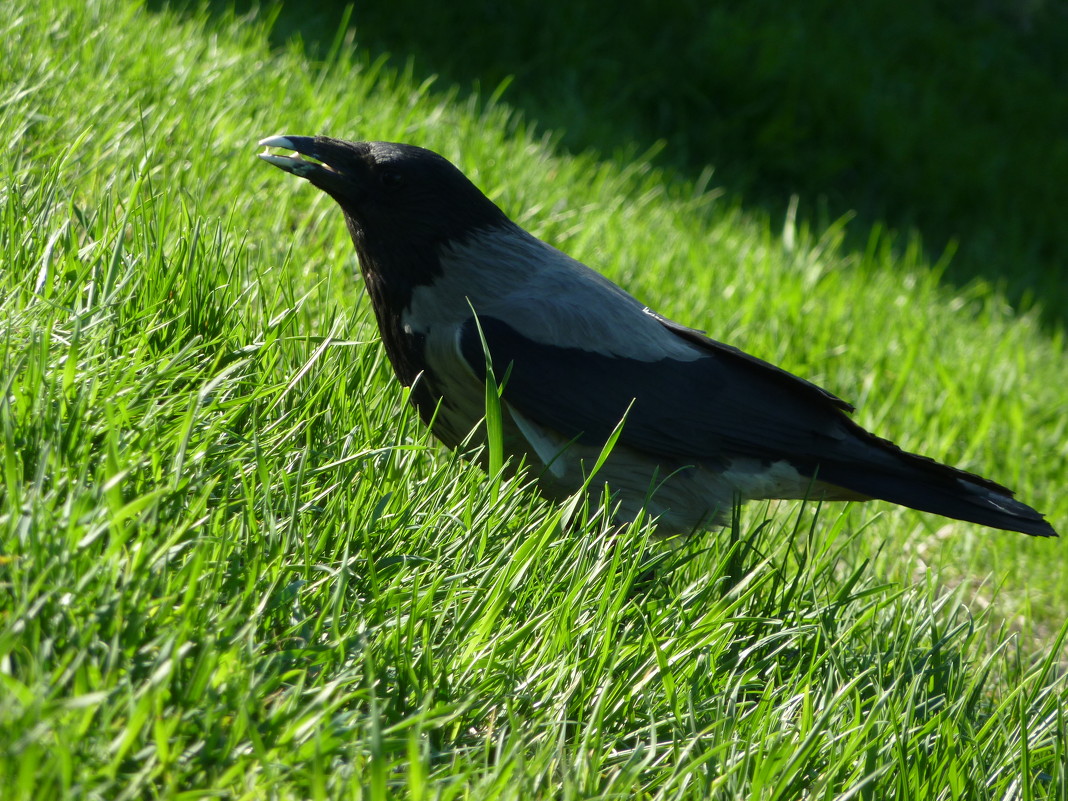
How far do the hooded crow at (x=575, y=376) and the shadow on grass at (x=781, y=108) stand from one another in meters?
3.57

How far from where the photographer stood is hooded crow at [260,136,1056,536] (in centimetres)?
320

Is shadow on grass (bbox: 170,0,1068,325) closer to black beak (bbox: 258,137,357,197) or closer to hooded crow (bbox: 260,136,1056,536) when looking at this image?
hooded crow (bbox: 260,136,1056,536)

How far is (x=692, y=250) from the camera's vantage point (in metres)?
5.20

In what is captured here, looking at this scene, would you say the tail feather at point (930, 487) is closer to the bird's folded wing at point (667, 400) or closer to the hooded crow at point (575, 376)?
the hooded crow at point (575, 376)

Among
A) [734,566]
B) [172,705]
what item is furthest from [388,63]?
[172,705]

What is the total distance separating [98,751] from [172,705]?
16 centimetres

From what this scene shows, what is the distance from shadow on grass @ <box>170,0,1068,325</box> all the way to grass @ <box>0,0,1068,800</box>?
360 centimetres

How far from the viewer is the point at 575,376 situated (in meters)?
3.23

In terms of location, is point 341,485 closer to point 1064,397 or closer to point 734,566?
point 734,566

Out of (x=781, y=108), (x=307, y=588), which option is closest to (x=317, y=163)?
(x=307, y=588)

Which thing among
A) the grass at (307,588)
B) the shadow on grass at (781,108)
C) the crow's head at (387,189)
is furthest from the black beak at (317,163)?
the shadow on grass at (781,108)

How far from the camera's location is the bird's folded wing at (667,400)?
10.5 feet

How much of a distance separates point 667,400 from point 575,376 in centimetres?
31

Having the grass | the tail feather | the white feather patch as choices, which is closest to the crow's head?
the white feather patch
